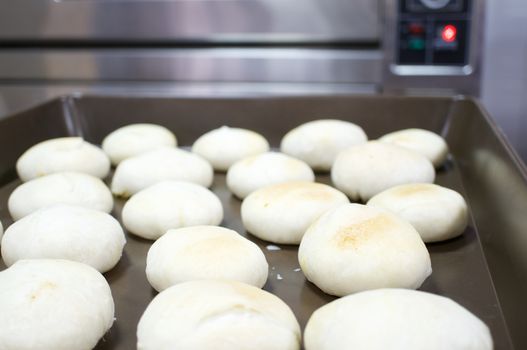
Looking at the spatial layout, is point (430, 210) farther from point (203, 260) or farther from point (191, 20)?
point (191, 20)

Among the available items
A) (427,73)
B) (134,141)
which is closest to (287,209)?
(134,141)

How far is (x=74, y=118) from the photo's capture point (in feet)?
4.44

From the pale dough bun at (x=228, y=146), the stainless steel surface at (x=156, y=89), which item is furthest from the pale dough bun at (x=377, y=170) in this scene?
the stainless steel surface at (x=156, y=89)

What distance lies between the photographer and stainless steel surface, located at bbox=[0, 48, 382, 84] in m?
1.54

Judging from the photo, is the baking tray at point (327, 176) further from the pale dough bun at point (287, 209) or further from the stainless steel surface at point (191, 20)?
the stainless steel surface at point (191, 20)

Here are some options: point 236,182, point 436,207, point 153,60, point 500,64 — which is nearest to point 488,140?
point 436,207

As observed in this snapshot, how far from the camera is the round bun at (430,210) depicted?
0.87 metres

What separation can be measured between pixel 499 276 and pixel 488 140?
1.05 ft

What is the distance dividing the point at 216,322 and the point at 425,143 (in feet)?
2.17

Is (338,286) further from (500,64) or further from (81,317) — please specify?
(500,64)

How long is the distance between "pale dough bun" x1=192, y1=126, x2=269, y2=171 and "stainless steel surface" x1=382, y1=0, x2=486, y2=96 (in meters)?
0.47

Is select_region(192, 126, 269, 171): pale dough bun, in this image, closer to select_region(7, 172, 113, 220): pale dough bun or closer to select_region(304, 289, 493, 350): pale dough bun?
select_region(7, 172, 113, 220): pale dough bun

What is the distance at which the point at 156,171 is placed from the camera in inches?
42.4

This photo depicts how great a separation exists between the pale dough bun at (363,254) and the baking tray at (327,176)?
43mm
